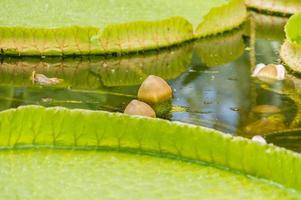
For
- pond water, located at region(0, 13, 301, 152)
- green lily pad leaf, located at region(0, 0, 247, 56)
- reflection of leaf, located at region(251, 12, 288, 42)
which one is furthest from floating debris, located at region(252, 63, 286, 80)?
reflection of leaf, located at region(251, 12, 288, 42)

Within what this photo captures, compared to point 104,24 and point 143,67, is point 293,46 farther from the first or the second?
point 104,24

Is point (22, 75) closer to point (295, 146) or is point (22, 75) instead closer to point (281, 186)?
point (295, 146)

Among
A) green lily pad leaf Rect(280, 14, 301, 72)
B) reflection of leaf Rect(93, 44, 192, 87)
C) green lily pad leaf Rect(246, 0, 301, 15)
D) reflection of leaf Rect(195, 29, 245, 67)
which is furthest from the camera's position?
green lily pad leaf Rect(246, 0, 301, 15)

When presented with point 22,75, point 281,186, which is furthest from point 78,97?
point 281,186

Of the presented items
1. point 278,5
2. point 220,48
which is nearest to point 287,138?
point 220,48

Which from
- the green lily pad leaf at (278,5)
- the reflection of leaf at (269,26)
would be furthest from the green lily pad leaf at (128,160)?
the green lily pad leaf at (278,5)

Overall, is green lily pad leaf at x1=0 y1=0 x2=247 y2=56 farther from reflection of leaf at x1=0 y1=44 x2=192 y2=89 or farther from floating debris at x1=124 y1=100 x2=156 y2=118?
floating debris at x1=124 y1=100 x2=156 y2=118
